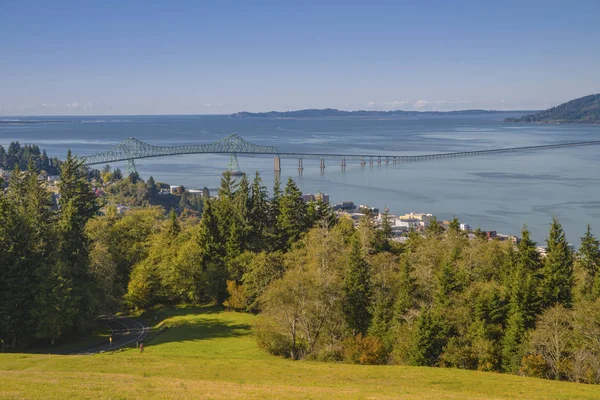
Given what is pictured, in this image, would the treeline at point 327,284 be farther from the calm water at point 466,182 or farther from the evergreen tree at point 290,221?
the calm water at point 466,182

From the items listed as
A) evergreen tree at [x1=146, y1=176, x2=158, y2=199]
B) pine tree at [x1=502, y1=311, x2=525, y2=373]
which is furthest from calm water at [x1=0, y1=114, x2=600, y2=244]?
pine tree at [x1=502, y1=311, x2=525, y2=373]

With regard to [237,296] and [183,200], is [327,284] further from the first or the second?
[183,200]

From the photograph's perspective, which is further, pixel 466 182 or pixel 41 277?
pixel 466 182

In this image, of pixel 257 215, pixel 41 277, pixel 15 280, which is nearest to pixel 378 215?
pixel 257 215

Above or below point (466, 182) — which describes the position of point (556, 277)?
above

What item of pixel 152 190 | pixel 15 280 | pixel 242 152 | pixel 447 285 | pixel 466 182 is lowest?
pixel 152 190

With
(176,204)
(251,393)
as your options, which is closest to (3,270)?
(251,393)

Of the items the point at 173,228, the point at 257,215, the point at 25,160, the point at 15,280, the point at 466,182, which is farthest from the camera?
the point at 25,160

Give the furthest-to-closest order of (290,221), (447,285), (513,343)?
(290,221)
(447,285)
(513,343)

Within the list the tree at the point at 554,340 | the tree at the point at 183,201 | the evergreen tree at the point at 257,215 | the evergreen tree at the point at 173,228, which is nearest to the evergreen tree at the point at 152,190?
the tree at the point at 183,201
